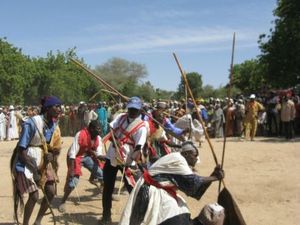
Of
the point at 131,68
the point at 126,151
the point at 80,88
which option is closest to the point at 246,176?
the point at 126,151

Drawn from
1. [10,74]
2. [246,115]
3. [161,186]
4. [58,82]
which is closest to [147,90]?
[58,82]

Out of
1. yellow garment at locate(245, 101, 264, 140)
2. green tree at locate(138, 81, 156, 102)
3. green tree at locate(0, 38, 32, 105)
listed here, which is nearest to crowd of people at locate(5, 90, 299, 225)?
yellow garment at locate(245, 101, 264, 140)

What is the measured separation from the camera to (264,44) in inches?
1032

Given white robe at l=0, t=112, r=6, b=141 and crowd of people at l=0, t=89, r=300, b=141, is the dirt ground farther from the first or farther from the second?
white robe at l=0, t=112, r=6, b=141

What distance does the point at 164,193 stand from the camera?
4.99m

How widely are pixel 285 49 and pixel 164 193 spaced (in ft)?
65.8

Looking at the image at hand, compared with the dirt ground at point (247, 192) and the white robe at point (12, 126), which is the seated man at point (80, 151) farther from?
the white robe at point (12, 126)

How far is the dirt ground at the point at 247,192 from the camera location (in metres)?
8.49

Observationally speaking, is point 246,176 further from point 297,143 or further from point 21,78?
point 21,78

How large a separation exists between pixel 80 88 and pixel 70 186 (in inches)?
1585

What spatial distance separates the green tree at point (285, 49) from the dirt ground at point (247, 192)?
879 centimetres

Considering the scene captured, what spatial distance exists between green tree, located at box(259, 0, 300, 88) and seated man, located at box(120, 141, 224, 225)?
19.3m

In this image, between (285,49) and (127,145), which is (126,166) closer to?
(127,145)

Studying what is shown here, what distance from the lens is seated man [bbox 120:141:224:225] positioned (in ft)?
16.1
